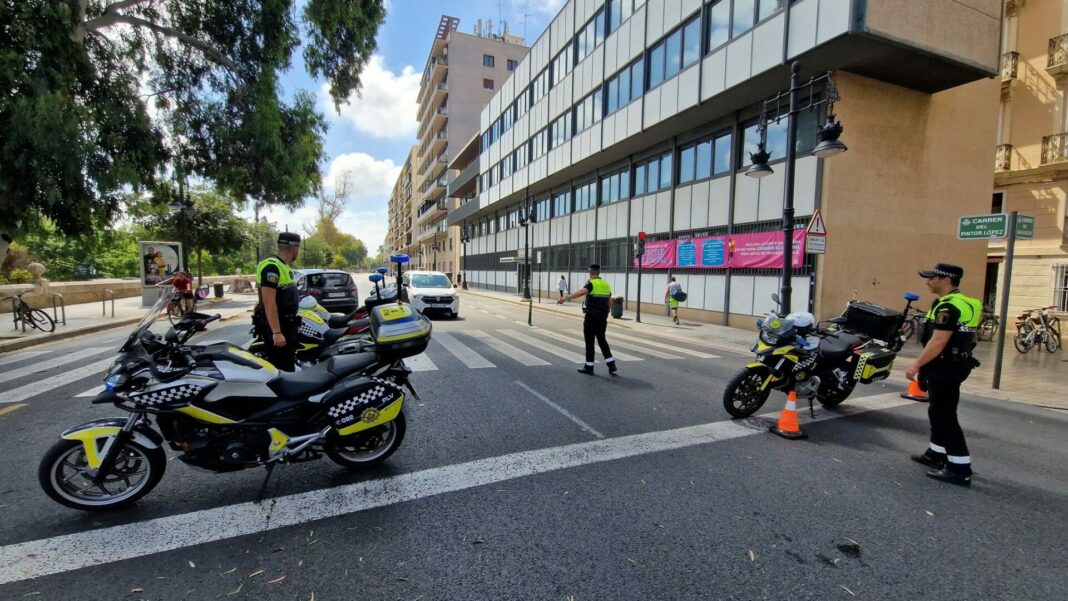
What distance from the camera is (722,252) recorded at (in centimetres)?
1645

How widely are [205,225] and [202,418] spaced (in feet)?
95.8

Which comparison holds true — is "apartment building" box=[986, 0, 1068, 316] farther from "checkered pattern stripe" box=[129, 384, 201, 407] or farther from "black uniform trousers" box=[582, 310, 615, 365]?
"checkered pattern stripe" box=[129, 384, 201, 407]

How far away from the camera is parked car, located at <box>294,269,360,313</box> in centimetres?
1245

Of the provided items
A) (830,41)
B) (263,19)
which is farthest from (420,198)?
(830,41)

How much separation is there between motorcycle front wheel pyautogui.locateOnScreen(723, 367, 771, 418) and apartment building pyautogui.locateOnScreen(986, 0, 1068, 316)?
58.8ft

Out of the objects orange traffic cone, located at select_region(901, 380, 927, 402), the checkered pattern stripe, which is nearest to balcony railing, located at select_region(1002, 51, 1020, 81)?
orange traffic cone, located at select_region(901, 380, 927, 402)

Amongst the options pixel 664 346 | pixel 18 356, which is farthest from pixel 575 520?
pixel 18 356

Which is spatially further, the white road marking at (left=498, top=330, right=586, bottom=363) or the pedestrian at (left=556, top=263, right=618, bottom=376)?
the white road marking at (left=498, top=330, right=586, bottom=363)

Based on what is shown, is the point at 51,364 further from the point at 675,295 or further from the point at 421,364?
the point at 675,295

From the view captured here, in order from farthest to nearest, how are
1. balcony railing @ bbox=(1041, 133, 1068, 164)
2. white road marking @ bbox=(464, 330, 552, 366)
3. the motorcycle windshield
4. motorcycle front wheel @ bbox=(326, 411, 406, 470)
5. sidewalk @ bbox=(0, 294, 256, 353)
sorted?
balcony railing @ bbox=(1041, 133, 1068, 164)
sidewalk @ bbox=(0, 294, 256, 353)
white road marking @ bbox=(464, 330, 552, 366)
motorcycle front wheel @ bbox=(326, 411, 406, 470)
the motorcycle windshield

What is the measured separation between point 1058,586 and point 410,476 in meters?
4.31

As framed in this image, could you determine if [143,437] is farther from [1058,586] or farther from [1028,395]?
[1028,395]

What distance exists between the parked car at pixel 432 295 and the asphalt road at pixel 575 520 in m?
10.8

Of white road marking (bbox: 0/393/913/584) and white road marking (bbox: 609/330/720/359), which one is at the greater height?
white road marking (bbox: 0/393/913/584)
